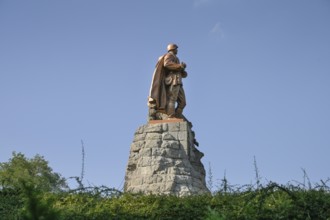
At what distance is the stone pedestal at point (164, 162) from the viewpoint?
10.4 m

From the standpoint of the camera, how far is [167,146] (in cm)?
1095

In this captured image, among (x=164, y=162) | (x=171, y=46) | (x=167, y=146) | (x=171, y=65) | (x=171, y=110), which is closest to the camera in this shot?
(x=164, y=162)

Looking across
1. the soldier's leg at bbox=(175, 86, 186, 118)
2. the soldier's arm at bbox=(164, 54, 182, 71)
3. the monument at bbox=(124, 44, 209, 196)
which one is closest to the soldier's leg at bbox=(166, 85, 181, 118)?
the monument at bbox=(124, 44, 209, 196)

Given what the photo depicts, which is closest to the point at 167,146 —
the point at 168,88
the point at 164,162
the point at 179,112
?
the point at 164,162

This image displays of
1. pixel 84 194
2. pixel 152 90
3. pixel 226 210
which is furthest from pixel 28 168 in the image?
pixel 226 210

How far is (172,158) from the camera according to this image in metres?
10.8

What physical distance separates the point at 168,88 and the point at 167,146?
2057mm

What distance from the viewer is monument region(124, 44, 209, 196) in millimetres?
10484

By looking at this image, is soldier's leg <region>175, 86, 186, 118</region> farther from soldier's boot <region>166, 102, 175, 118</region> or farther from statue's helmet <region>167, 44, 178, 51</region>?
statue's helmet <region>167, 44, 178, 51</region>

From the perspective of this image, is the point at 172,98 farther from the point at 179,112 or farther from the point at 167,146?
the point at 167,146

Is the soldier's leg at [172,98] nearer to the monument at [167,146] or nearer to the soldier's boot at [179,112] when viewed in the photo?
the monument at [167,146]

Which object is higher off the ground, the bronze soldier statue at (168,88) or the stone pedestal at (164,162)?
the bronze soldier statue at (168,88)

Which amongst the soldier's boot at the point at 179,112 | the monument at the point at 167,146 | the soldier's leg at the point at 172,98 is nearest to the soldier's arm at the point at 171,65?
the monument at the point at 167,146

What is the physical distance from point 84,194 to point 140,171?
4.02 meters
